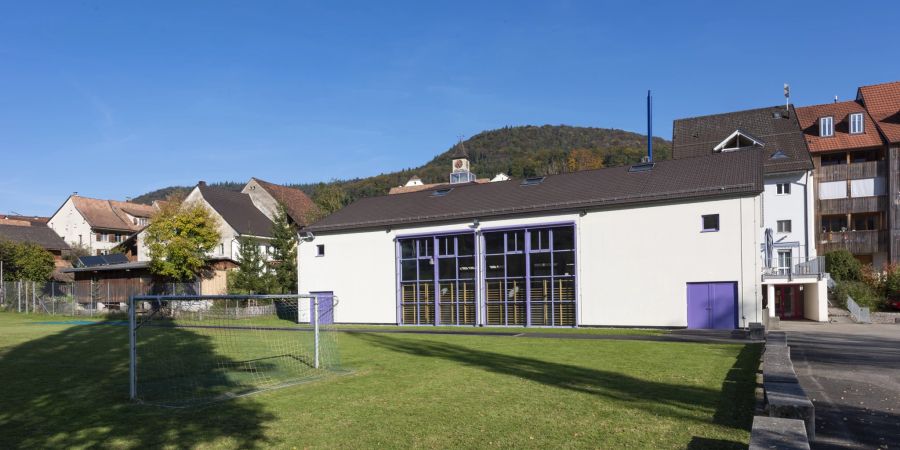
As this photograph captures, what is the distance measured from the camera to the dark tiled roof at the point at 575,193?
83.1ft

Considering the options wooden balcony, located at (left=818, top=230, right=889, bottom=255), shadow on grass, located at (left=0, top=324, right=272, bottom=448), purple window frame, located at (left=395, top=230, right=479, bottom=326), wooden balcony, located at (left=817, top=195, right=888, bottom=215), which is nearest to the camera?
shadow on grass, located at (left=0, top=324, right=272, bottom=448)

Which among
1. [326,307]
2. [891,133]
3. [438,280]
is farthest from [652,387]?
[891,133]

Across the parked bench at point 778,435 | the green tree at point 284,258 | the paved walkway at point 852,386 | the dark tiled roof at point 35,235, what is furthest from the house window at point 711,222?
the dark tiled roof at point 35,235

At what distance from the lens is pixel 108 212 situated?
76188 mm

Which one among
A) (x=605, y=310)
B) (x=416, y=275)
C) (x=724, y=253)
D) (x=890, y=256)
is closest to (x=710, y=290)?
(x=724, y=253)

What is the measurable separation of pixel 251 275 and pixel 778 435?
123 feet

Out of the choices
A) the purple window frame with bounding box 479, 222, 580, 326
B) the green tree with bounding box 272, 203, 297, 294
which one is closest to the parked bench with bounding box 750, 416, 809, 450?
the purple window frame with bounding box 479, 222, 580, 326

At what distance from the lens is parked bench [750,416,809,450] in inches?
198

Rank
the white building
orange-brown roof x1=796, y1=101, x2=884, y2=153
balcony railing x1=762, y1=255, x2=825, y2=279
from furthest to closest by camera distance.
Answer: orange-brown roof x1=796, y1=101, x2=884, y2=153 < balcony railing x1=762, y1=255, x2=825, y2=279 < the white building

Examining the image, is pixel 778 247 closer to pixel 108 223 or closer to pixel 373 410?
pixel 373 410

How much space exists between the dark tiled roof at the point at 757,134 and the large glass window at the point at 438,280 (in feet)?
66.2

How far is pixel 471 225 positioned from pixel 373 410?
21.7 m

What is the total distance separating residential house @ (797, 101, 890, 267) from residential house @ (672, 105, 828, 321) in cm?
218

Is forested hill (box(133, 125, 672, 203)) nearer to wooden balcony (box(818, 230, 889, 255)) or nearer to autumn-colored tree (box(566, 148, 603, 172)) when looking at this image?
autumn-colored tree (box(566, 148, 603, 172))
